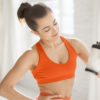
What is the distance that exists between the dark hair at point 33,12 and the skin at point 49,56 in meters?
0.02

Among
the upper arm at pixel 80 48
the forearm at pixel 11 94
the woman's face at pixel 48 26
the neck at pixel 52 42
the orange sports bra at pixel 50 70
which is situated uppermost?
the woman's face at pixel 48 26

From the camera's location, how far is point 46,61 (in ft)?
4.41

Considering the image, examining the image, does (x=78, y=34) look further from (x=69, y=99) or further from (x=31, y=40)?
(x=69, y=99)

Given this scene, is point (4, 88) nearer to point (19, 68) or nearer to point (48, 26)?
point (19, 68)

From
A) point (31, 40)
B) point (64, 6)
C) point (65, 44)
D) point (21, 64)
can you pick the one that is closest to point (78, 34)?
point (64, 6)

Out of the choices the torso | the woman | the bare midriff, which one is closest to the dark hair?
the woman

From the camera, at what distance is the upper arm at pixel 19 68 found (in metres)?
1.31

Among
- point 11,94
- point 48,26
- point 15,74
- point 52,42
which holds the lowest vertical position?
point 11,94

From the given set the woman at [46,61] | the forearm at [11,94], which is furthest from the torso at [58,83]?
the forearm at [11,94]

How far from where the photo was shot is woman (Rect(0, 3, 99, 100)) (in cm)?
131

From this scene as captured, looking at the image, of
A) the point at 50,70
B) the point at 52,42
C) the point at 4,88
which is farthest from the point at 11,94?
the point at 52,42

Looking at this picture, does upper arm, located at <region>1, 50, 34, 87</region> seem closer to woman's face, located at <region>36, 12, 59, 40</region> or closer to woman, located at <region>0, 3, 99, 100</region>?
woman, located at <region>0, 3, 99, 100</region>

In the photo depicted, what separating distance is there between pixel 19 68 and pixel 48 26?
27 cm

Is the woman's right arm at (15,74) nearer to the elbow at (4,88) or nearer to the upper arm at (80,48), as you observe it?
the elbow at (4,88)
